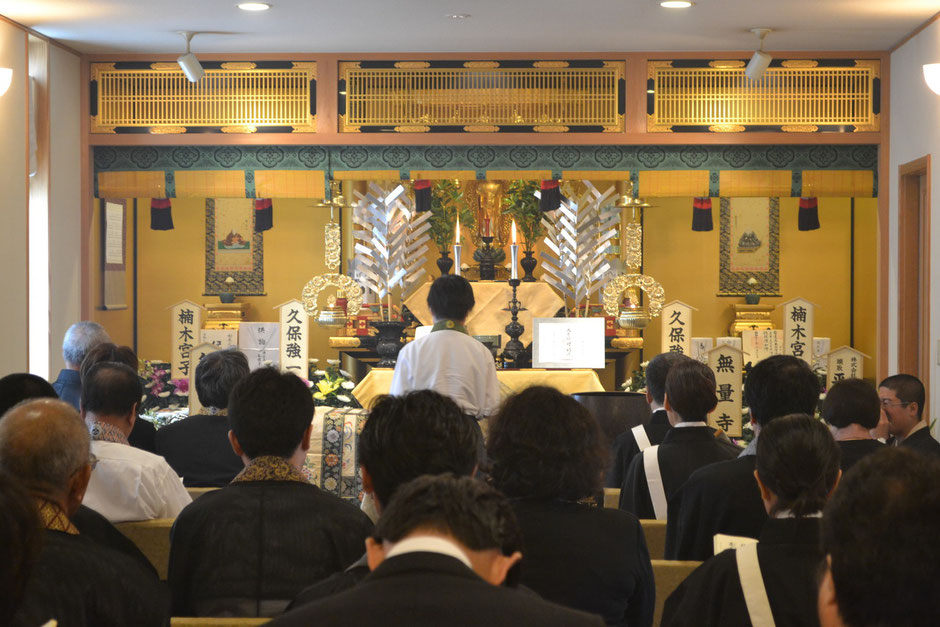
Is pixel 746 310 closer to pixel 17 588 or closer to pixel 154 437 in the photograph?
pixel 154 437

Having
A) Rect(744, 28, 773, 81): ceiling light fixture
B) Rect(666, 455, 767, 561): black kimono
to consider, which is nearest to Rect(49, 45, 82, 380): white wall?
Rect(744, 28, 773, 81): ceiling light fixture

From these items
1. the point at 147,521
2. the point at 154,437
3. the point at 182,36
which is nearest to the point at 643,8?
the point at 182,36

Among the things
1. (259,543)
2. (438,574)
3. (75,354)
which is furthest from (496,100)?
(438,574)

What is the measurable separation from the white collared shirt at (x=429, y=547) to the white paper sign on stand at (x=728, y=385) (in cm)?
514

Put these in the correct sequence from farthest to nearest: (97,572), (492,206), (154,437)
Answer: (492,206), (154,437), (97,572)

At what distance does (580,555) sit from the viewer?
212 centimetres

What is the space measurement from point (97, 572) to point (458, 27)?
489 cm

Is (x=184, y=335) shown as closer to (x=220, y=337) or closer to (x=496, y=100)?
(x=220, y=337)

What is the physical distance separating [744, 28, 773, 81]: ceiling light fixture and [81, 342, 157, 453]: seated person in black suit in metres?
3.96

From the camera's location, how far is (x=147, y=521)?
2893 mm

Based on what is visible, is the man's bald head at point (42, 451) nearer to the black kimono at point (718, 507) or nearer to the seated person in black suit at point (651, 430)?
the black kimono at point (718, 507)

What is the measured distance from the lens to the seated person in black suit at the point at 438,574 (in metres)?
1.04

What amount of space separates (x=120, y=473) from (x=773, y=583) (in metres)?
1.87

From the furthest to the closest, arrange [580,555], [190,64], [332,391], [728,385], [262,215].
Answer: [262,215] < [332,391] < [190,64] < [728,385] < [580,555]
